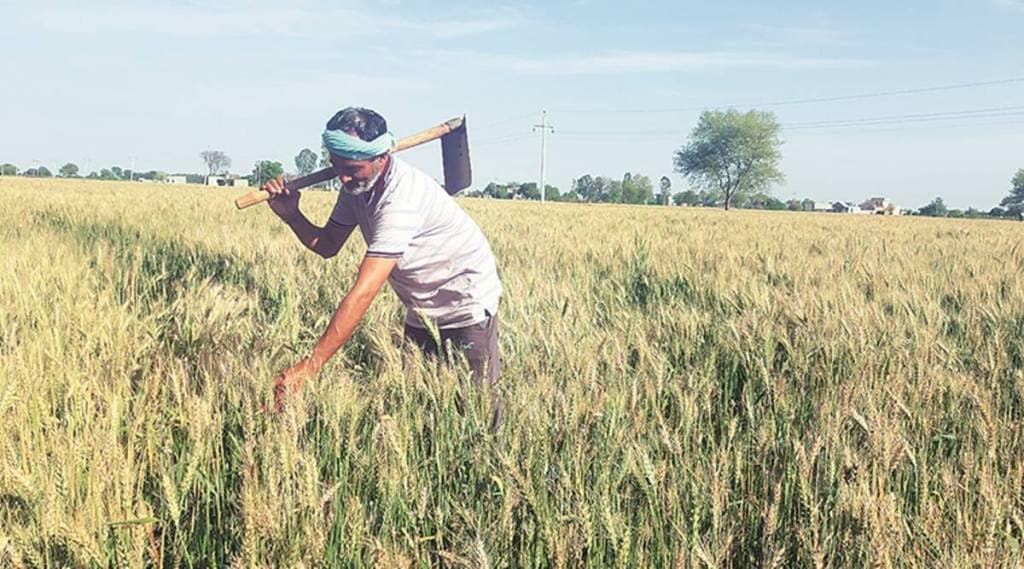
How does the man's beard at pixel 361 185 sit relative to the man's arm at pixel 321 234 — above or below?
above

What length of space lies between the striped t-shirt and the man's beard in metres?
0.03

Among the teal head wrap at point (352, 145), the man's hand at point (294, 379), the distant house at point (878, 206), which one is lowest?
the man's hand at point (294, 379)

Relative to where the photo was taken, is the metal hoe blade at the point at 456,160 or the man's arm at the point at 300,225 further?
the metal hoe blade at the point at 456,160

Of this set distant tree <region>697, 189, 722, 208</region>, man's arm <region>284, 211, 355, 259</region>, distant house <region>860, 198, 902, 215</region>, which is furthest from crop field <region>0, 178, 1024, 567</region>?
distant tree <region>697, 189, 722, 208</region>

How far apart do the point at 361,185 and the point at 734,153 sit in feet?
298

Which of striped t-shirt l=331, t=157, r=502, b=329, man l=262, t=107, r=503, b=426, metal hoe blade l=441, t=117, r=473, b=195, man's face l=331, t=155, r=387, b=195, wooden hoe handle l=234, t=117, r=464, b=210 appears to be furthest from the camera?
metal hoe blade l=441, t=117, r=473, b=195

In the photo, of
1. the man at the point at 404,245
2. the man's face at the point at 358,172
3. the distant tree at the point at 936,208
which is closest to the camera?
the man at the point at 404,245

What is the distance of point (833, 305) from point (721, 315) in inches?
20.5

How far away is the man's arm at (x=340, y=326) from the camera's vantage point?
175 centimetres

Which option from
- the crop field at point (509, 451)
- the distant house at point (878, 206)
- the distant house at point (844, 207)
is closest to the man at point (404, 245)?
the crop field at point (509, 451)

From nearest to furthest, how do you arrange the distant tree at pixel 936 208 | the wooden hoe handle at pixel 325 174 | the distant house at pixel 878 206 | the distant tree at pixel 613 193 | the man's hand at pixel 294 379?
the man's hand at pixel 294 379, the wooden hoe handle at pixel 325 174, the distant tree at pixel 936 208, the distant house at pixel 878 206, the distant tree at pixel 613 193

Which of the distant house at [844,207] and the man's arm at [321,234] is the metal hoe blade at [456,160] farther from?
the distant house at [844,207]

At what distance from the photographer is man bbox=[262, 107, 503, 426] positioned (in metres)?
2.11

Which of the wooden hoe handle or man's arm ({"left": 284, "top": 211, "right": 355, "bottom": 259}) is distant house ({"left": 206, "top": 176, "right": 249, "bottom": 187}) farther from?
man's arm ({"left": 284, "top": 211, "right": 355, "bottom": 259})
